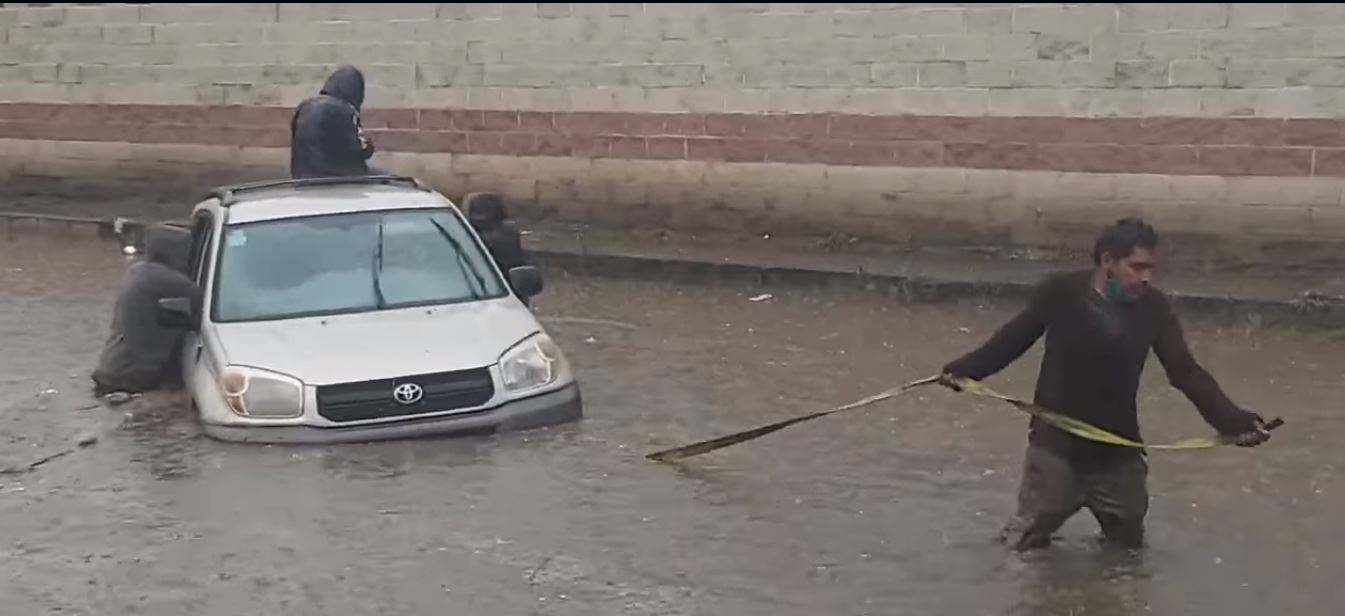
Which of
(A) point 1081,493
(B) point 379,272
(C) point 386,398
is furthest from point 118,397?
(A) point 1081,493

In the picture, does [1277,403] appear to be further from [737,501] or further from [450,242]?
[450,242]

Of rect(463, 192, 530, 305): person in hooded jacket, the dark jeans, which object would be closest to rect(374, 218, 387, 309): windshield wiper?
rect(463, 192, 530, 305): person in hooded jacket

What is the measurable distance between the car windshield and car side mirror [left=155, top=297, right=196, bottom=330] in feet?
0.47

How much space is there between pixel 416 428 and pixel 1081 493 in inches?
128

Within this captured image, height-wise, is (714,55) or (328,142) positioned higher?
(714,55)

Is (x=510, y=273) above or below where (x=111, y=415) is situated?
above

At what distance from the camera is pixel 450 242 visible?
32.9ft

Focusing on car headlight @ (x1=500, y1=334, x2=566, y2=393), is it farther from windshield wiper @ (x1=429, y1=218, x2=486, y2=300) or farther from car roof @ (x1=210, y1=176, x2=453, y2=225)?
car roof @ (x1=210, y1=176, x2=453, y2=225)

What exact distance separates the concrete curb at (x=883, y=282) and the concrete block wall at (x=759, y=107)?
108 centimetres

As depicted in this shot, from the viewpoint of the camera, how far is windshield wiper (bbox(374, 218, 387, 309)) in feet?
31.1

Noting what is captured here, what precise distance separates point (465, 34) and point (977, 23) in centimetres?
506

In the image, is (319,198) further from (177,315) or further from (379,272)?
(177,315)

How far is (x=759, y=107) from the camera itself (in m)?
15.6

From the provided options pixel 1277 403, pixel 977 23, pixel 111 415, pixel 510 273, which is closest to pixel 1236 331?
pixel 1277 403
